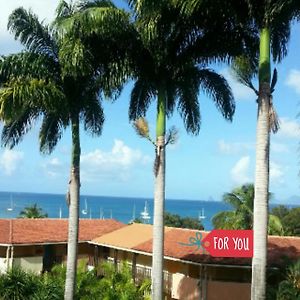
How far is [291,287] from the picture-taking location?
1544cm

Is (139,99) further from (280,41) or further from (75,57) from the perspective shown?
(280,41)

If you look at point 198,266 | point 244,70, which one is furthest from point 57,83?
point 198,266

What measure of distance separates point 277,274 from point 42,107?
10129 millimetres

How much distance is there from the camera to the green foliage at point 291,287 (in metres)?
15.1

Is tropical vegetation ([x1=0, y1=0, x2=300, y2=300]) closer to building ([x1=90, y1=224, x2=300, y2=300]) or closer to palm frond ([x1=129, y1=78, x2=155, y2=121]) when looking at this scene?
palm frond ([x1=129, y1=78, x2=155, y2=121])

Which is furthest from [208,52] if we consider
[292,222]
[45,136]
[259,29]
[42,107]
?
[292,222]

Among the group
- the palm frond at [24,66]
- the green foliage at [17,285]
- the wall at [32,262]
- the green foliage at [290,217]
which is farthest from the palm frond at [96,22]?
the green foliage at [290,217]

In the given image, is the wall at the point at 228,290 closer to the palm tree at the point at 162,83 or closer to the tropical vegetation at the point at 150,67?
the tropical vegetation at the point at 150,67

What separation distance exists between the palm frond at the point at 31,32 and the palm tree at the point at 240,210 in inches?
659

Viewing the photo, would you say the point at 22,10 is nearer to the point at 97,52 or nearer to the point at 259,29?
the point at 97,52

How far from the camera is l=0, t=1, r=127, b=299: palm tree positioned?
16297 millimetres

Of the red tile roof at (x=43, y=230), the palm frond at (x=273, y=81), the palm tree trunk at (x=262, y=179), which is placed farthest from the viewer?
the red tile roof at (x=43, y=230)

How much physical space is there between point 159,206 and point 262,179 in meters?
4.29

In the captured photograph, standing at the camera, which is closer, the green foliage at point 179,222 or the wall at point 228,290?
the wall at point 228,290
